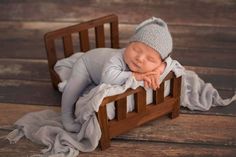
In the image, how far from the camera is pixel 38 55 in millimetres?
1770

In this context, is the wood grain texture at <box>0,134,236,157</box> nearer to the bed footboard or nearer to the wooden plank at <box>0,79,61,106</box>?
the bed footboard

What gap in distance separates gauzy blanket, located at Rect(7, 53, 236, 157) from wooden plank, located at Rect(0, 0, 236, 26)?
69 centimetres

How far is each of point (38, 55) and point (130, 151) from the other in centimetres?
75

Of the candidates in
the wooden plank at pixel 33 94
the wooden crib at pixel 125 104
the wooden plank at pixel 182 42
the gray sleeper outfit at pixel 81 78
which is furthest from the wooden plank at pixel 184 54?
the gray sleeper outfit at pixel 81 78

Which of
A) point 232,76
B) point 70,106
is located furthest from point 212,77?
point 70,106

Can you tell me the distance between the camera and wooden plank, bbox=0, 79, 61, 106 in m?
1.48

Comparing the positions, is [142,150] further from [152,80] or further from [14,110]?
[14,110]

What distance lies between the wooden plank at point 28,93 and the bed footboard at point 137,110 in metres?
0.32

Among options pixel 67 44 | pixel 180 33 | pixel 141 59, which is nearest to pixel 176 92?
pixel 141 59

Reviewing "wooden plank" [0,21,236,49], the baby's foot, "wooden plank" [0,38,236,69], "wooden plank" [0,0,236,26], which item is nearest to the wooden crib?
the baby's foot

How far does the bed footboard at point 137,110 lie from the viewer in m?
1.16

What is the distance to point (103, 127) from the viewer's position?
1182mm

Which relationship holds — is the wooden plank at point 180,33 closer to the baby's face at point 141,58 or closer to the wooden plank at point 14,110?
the wooden plank at point 14,110

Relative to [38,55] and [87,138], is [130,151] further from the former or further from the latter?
[38,55]
